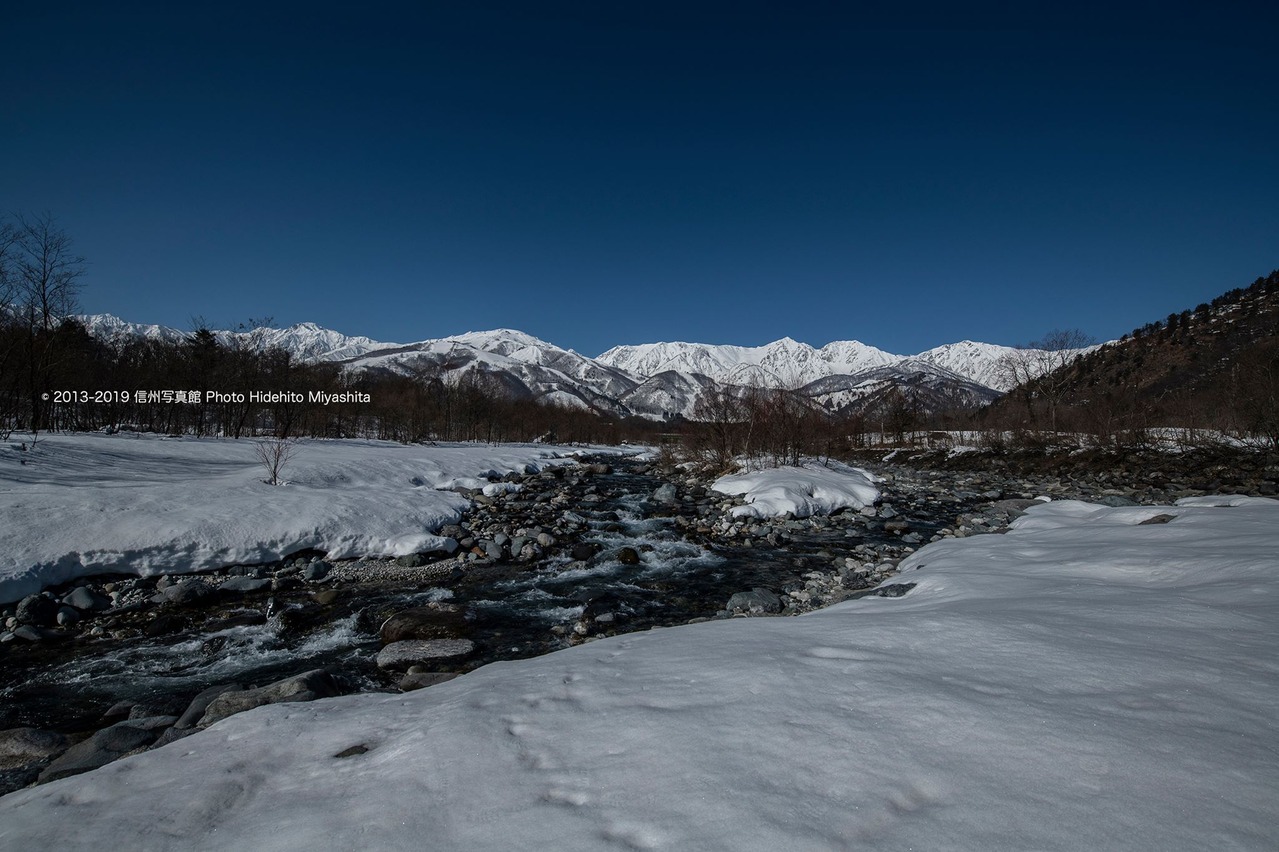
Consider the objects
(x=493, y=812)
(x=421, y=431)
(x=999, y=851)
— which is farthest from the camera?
(x=421, y=431)

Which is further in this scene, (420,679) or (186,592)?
(186,592)

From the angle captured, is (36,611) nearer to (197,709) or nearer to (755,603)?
(197,709)

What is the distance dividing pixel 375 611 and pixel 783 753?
7.00 metres

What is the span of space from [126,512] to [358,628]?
5746 millimetres

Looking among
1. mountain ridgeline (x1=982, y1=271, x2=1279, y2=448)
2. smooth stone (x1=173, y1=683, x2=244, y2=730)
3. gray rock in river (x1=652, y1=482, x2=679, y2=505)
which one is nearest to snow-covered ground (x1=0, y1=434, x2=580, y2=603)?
smooth stone (x1=173, y1=683, x2=244, y2=730)

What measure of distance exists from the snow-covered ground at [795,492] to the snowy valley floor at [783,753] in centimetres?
1040

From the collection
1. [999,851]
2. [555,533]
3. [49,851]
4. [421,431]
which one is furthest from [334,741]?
[421,431]

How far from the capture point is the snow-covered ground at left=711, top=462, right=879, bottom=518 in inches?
558

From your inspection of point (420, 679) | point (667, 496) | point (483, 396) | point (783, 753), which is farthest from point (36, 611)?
point (483, 396)

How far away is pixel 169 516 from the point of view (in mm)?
8922

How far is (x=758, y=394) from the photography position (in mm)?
21641

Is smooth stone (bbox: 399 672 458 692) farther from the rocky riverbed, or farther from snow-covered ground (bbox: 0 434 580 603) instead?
snow-covered ground (bbox: 0 434 580 603)

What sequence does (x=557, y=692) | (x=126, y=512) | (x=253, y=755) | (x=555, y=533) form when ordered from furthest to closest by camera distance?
(x=555, y=533) → (x=126, y=512) → (x=557, y=692) → (x=253, y=755)

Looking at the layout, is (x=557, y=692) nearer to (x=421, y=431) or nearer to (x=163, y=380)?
(x=163, y=380)
